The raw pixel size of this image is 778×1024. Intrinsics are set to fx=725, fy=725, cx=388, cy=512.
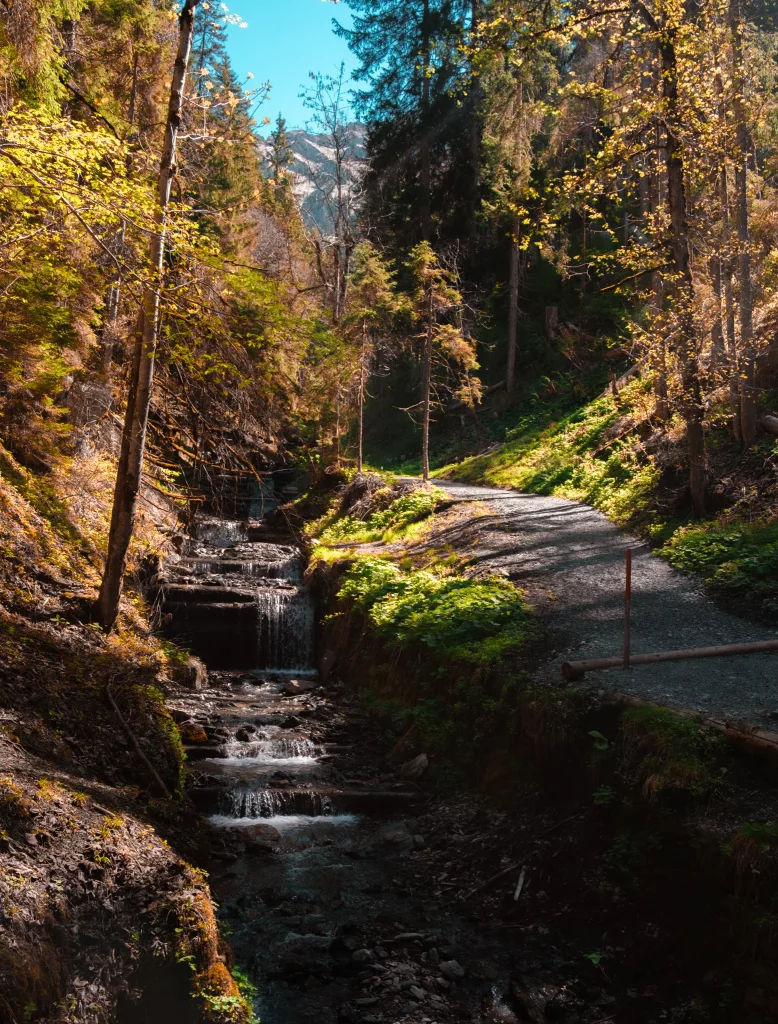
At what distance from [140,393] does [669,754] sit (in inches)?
276

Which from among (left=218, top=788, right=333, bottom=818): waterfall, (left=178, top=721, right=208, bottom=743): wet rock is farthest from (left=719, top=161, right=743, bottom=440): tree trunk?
(left=178, top=721, right=208, bottom=743): wet rock

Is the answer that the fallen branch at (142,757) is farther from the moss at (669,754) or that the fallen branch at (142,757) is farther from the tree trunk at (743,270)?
the tree trunk at (743,270)

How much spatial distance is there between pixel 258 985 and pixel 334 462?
68.7 feet

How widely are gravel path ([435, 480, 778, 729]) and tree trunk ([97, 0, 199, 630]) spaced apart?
18.2 ft

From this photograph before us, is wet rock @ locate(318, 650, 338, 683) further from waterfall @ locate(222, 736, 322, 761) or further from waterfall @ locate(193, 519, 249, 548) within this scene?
waterfall @ locate(193, 519, 249, 548)

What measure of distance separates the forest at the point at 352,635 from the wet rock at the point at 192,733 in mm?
114

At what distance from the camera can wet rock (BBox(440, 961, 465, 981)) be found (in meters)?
5.55

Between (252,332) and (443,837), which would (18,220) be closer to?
(252,332)

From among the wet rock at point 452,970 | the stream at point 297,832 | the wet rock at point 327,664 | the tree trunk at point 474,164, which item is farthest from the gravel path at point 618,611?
the tree trunk at point 474,164

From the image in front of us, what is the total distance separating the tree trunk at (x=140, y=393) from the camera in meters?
8.29

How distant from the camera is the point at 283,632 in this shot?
15.6 meters

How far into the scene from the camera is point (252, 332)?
825 centimetres

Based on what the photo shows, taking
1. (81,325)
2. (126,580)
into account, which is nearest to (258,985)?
(126,580)

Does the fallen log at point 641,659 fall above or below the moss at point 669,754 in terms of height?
above
